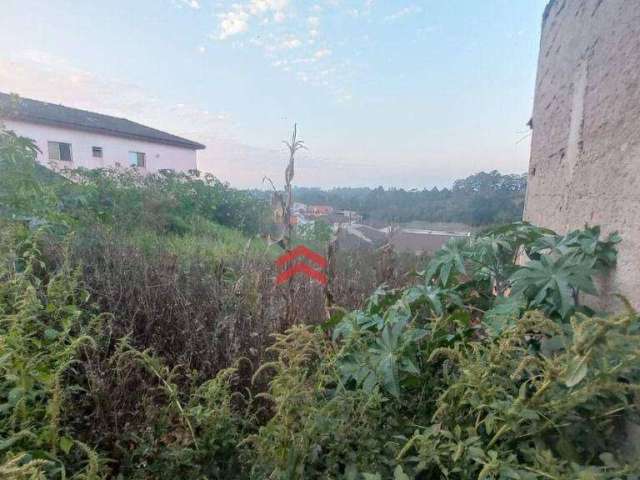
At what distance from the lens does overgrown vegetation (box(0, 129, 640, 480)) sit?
32.4 inches

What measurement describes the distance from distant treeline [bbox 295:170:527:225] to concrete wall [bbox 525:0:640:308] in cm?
90

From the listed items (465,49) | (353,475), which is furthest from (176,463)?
(465,49)

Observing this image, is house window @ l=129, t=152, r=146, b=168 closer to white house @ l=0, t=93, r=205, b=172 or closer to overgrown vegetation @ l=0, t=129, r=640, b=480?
white house @ l=0, t=93, r=205, b=172

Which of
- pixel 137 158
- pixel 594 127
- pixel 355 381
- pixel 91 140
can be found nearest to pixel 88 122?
pixel 91 140

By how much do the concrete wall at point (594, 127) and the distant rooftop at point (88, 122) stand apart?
15165mm

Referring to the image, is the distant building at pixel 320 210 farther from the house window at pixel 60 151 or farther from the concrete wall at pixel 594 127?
the house window at pixel 60 151

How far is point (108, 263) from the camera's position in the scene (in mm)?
2541

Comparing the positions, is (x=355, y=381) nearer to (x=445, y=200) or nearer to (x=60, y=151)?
(x=445, y=200)

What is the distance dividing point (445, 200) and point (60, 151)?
679 inches

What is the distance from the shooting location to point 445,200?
4793 millimetres

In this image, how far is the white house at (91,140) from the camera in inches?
523

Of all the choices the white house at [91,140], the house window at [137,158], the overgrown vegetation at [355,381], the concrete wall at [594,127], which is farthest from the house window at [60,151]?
the concrete wall at [594,127]

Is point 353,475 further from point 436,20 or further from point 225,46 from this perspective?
point 225,46

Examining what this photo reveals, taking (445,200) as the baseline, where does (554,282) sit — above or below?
below
